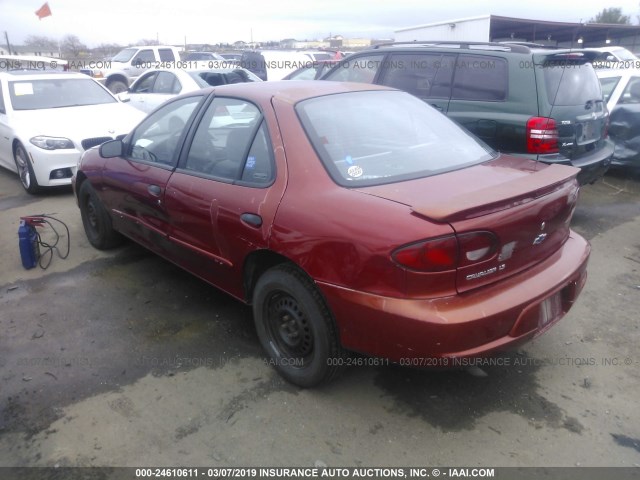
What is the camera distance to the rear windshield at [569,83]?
198 inches

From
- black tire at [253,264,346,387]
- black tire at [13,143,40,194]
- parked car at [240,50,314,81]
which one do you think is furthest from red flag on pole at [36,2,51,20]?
black tire at [253,264,346,387]

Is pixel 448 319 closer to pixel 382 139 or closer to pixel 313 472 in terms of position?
pixel 313 472

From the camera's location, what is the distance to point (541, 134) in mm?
4887

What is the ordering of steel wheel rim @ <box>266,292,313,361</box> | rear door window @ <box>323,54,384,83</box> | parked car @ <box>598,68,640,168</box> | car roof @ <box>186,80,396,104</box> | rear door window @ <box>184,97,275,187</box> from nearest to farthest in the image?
steel wheel rim @ <box>266,292,313,361</box> → rear door window @ <box>184,97,275,187</box> → car roof @ <box>186,80,396,104</box> → rear door window @ <box>323,54,384,83</box> → parked car @ <box>598,68,640,168</box>

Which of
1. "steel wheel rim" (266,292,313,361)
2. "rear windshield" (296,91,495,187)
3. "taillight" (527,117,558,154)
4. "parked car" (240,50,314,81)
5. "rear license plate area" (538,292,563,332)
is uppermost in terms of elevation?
"parked car" (240,50,314,81)

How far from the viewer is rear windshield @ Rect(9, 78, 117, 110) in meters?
7.41

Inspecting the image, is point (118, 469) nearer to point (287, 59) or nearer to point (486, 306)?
point (486, 306)

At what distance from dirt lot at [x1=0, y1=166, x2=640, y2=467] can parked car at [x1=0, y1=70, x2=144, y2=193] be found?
309cm

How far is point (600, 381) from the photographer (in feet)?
9.84

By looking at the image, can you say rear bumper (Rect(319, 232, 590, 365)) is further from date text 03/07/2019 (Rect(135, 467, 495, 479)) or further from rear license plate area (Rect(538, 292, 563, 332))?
date text 03/07/2019 (Rect(135, 467, 495, 479))

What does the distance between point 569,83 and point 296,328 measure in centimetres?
399

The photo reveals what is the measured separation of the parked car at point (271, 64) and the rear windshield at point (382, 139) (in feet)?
42.1

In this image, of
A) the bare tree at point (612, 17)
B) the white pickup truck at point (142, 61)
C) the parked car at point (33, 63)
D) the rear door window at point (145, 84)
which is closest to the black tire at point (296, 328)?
the rear door window at point (145, 84)

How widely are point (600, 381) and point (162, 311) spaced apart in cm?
287
